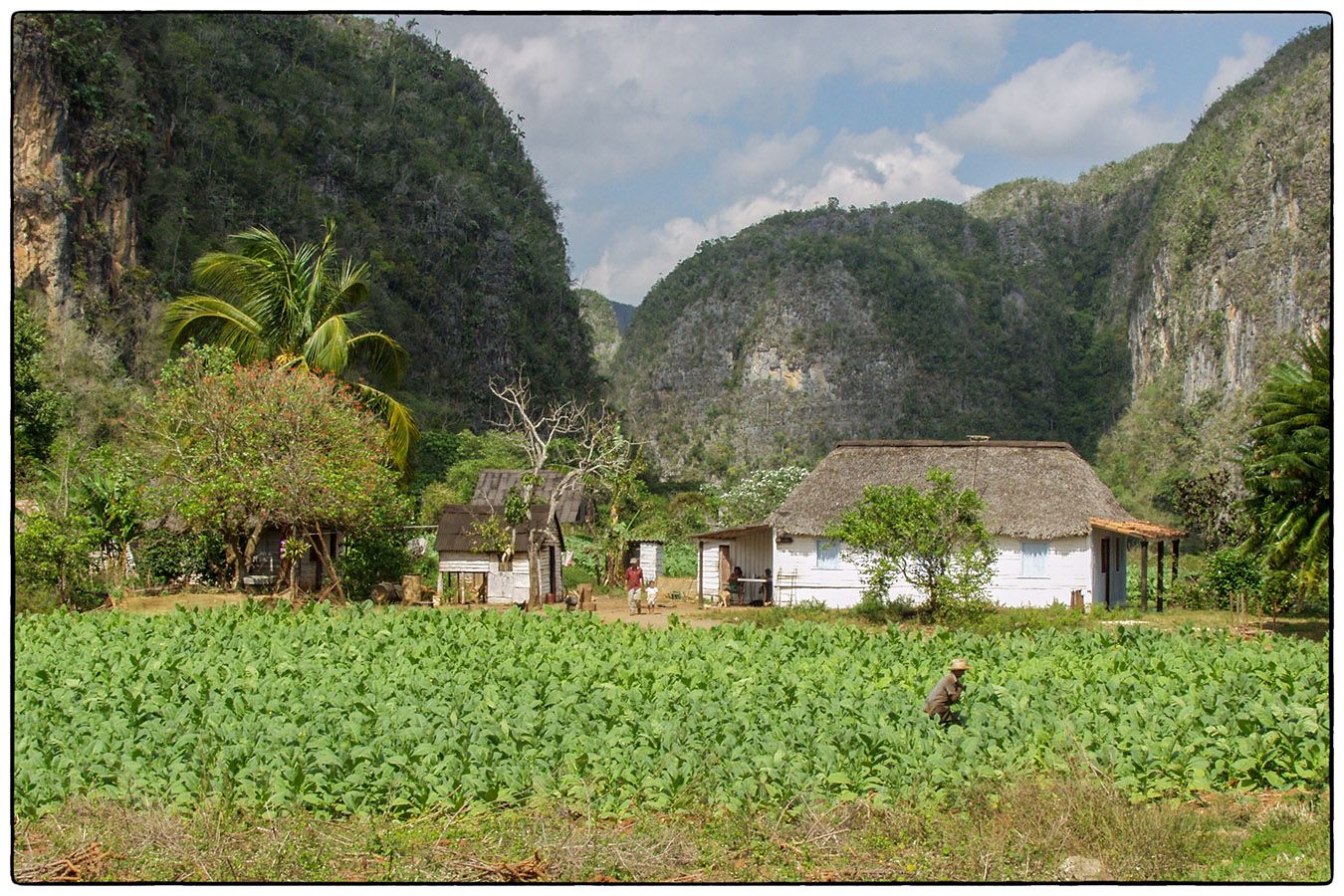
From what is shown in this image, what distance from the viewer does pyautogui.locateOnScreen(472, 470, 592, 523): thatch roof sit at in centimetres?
3775

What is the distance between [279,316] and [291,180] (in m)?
30.3

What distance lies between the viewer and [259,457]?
23172 mm

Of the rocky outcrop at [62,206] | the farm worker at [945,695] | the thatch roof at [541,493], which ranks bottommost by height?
the farm worker at [945,695]

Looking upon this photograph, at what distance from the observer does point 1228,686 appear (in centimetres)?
1166

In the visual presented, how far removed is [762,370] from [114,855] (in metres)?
107

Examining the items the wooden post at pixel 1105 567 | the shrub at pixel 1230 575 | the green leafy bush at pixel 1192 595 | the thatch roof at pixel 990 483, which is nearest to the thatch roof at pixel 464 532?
the thatch roof at pixel 990 483

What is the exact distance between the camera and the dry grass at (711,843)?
315 inches

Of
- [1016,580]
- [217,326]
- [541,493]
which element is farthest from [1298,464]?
[541,493]

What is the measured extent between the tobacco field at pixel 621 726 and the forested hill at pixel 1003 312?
200 ft

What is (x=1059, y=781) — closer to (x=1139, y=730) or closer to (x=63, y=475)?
(x=1139, y=730)

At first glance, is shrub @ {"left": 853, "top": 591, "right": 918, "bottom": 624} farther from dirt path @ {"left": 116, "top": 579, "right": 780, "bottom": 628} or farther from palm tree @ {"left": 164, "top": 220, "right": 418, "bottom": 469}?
palm tree @ {"left": 164, "top": 220, "right": 418, "bottom": 469}

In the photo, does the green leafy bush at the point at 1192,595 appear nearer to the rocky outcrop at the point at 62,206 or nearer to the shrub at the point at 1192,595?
the shrub at the point at 1192,595

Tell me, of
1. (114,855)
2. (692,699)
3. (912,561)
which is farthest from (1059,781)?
(912,561)

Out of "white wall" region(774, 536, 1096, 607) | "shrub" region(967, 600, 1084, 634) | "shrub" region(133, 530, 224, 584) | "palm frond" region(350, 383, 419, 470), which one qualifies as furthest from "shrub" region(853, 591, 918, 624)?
"shrub" region(133, 530, 224, 584)
